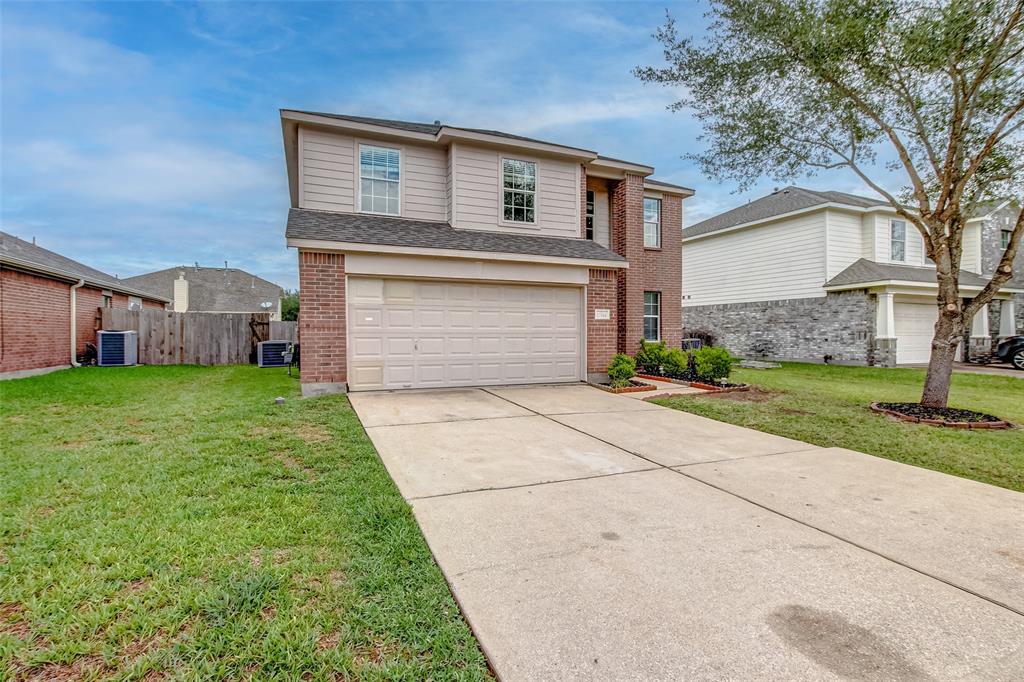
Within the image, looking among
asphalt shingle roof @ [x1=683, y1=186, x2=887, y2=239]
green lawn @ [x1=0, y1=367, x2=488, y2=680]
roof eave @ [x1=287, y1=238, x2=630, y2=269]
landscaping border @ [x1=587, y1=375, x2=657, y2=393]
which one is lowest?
green lawn @ [x1=0, y1=367, x2=488, y2=680]

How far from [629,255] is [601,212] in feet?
4.93

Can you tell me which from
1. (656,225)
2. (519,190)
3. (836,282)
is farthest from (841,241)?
(519,190)

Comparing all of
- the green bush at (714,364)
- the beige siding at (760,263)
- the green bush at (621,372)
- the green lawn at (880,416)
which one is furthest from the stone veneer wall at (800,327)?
the green bush at (621,372)

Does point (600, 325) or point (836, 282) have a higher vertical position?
point (836, 282)

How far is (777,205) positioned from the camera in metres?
18.9

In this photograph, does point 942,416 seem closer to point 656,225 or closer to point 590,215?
point 656,225

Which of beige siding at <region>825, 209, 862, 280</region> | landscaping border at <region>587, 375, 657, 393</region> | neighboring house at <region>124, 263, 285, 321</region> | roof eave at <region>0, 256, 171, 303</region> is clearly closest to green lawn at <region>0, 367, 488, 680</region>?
landscaping border at <region>587, 375, 657, 393</region>

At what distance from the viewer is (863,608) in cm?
239

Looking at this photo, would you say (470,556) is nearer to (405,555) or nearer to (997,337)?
(405,555)

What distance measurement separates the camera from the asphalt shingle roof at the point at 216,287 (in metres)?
33.2

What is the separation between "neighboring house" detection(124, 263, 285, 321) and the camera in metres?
32.2

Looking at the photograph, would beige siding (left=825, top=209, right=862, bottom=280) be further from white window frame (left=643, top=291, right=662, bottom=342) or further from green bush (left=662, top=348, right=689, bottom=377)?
green bush (left=662, top=348, right=689, bottom=377)

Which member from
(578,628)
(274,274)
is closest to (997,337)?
(578,628)

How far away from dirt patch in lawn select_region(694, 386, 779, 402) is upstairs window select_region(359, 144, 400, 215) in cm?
775
